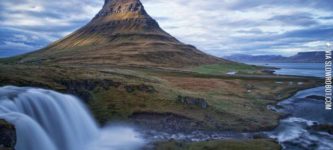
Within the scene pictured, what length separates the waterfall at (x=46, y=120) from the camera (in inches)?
1336

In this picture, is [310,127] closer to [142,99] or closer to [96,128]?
[142,99]

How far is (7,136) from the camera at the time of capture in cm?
2842

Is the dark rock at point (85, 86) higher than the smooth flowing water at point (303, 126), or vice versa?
the dark rock at point (85, 86)

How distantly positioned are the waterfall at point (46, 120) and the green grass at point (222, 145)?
10633 millimetres

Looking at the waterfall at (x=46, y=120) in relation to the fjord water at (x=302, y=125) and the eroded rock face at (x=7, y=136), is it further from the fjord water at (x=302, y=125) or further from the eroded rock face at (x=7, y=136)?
the fjord water at (x=302, y=125)

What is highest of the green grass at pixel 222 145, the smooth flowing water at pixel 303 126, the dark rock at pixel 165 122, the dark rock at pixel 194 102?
the dark rock at pixel 194 102

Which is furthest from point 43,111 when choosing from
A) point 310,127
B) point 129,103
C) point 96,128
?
point 310,127

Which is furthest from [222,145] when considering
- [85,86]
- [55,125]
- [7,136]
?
[85,86]

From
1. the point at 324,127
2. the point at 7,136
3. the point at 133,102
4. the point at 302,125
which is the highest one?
the point at 7,136

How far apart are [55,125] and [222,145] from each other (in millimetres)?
19664

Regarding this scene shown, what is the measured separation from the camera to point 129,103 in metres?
60.3

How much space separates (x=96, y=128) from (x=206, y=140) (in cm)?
1606

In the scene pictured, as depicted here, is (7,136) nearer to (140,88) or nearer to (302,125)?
(140,88)


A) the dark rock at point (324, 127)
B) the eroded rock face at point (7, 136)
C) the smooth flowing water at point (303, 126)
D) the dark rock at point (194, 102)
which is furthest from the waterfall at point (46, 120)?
the dark rock at point (324, 127)
